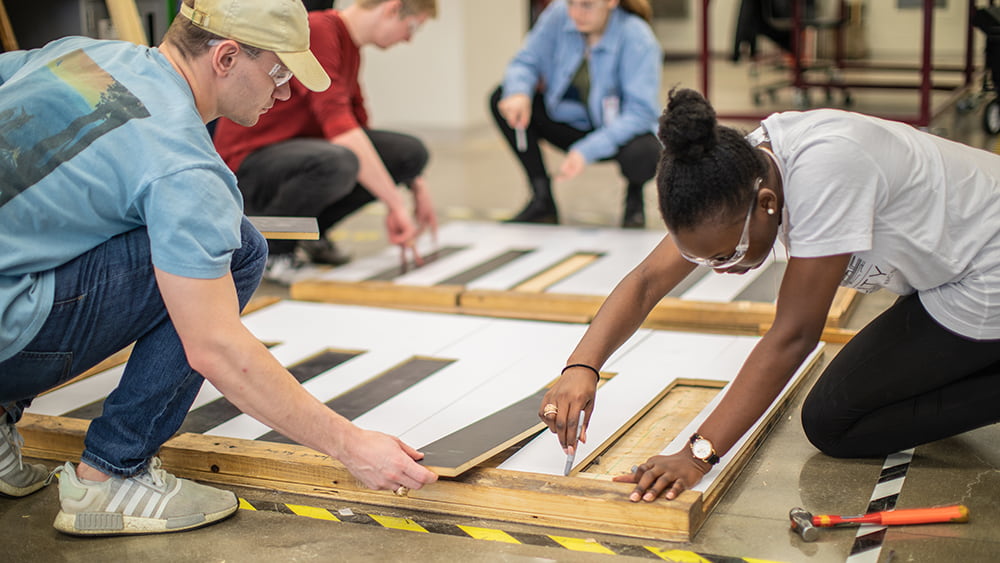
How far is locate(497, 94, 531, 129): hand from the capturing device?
461 cm

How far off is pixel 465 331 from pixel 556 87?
72.2 inches

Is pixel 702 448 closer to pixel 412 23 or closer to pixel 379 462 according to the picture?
pixel 379 462

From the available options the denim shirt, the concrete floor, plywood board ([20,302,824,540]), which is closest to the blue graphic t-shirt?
the concrete floor

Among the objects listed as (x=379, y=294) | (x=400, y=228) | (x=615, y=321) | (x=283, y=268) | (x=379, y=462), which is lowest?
(x=283, y=268)

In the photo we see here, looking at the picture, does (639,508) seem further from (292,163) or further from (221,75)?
(292,163)

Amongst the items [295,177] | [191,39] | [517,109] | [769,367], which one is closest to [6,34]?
[295,177]

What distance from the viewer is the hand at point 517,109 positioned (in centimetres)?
461

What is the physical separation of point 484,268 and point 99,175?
230 centimetres

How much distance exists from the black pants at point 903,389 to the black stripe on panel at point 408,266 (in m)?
2.02

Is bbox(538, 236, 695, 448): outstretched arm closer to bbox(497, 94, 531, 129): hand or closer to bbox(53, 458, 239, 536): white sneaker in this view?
bbox(53, 458, 239, 536): white sneaker

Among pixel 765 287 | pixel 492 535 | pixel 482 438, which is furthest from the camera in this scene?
pixel 765 287

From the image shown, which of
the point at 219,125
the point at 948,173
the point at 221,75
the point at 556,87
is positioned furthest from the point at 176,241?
the point at 556,87

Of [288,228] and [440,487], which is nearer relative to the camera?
[440,487]

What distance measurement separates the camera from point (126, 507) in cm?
206
